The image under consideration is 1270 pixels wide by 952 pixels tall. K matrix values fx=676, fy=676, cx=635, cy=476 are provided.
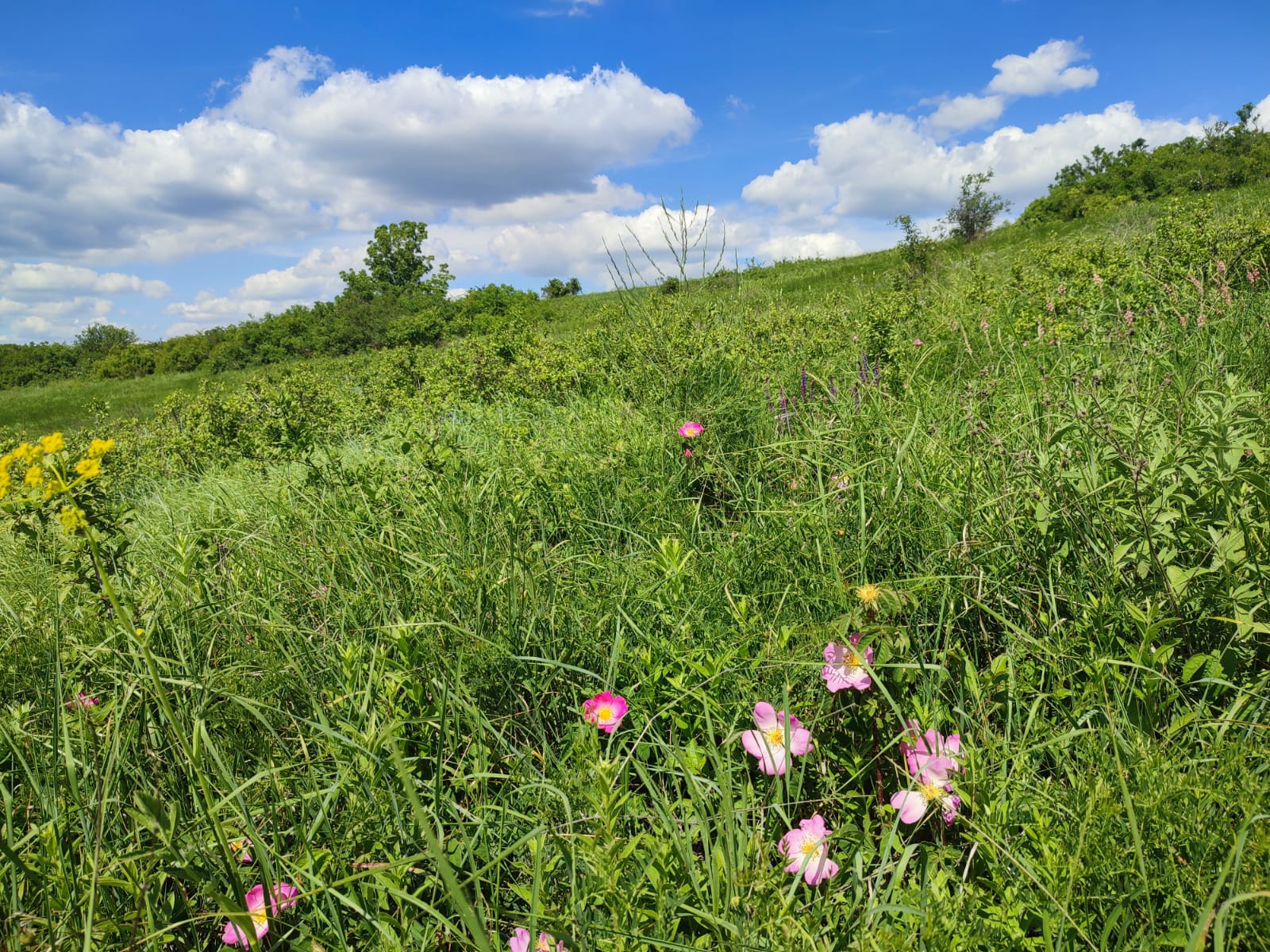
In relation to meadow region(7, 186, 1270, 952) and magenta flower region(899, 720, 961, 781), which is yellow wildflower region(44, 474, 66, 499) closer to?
meadow region(7, 186, 1270, 952)

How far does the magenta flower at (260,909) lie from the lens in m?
Result: 1.06

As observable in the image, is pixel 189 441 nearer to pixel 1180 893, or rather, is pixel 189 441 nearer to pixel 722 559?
pixel 722 559

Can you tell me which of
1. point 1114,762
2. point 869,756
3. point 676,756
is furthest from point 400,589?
point 1114,762

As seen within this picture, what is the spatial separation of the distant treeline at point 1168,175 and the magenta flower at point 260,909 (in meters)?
27.4

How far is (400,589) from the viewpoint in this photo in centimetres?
196

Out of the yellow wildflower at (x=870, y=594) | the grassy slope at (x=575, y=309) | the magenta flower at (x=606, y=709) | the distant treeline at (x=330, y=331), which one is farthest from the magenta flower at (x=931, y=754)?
the distant treeline at (x=330, y=331)

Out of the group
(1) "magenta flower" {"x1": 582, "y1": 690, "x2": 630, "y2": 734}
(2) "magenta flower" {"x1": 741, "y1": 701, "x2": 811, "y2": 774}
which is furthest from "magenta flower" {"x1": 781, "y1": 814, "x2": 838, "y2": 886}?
(1) "magenta flower" {"x1": 582, "y1": 690, "x2": 630, "y2": 734}

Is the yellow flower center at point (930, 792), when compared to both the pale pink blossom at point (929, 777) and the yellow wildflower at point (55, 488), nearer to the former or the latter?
the pale pink blossom at point (929, 777)

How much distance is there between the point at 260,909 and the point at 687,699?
0.84 meters

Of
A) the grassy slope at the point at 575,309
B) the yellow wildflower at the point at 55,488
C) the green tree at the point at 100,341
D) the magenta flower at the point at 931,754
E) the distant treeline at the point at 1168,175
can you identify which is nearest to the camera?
the yellow wildflower at the point at 55,488

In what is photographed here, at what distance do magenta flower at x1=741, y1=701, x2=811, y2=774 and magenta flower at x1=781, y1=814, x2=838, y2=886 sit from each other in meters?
0.11

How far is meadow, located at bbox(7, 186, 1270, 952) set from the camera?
1.00 m

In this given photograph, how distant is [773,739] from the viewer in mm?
1304

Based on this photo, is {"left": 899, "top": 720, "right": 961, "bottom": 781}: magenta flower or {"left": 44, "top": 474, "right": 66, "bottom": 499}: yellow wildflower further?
{"left": 899, "top": 720, "right": 961, "bottom": 781}: magenta flower
